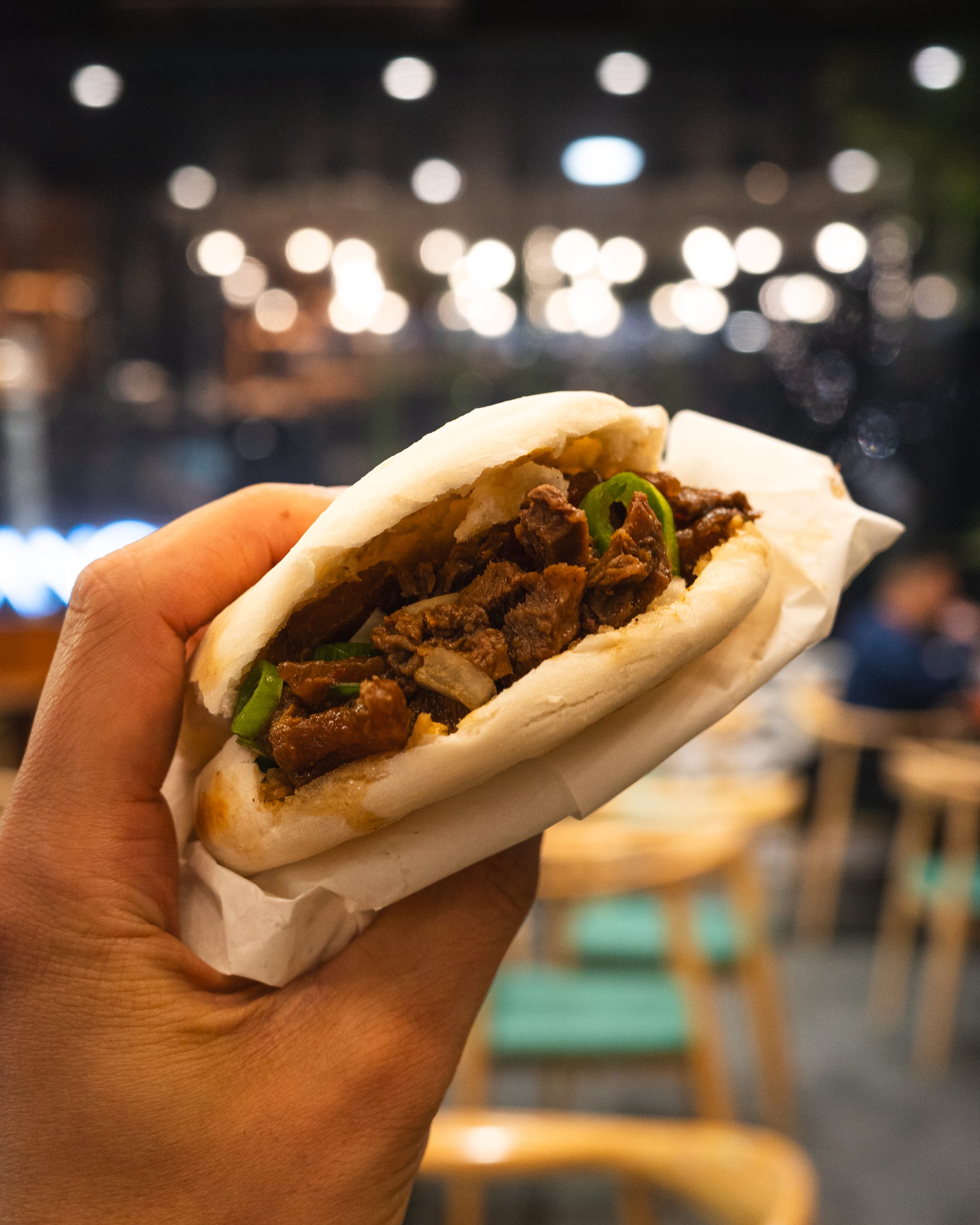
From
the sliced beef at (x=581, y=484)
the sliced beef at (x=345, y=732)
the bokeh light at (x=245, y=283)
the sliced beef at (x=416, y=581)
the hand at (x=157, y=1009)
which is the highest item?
the bokeh light at (x=245, y=283)

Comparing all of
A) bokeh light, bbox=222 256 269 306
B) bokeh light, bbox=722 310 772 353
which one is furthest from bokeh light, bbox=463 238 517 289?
bokeh light, bbox=722 310 772 353

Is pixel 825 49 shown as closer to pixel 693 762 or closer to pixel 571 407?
pixel 693 762

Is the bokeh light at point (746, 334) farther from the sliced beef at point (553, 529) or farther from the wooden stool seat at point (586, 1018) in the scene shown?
the sliced beef at point (553, 529)

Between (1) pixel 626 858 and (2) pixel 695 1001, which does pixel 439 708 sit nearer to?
(1) pixel 626 858

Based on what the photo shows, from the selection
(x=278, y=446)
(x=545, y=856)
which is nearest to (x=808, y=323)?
(x=278, y=446)

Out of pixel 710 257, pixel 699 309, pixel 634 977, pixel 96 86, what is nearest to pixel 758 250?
pixel 710 257

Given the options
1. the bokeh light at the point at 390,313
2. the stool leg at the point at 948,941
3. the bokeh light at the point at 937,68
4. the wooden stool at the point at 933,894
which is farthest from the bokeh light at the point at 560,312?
the stool leg at the point at 948,941

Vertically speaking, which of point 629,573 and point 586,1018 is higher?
point 629,573
